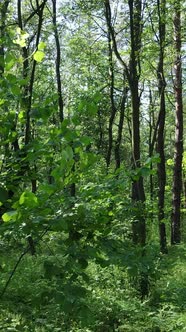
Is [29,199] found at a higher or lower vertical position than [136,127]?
lower

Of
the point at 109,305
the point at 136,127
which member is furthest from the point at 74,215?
the point at 136,127

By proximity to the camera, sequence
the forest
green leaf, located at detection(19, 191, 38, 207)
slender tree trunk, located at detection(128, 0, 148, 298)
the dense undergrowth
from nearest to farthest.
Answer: green leaf, located at detection(19, 191, 38, 207) < the forest < the dense undergrowth < slender tree trunk, located at detection(128, 0, 148, 298)

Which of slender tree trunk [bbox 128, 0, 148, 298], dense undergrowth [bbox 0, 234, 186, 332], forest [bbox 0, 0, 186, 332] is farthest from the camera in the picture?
slender tree trunk [bbox 128, 0, 148, 298]

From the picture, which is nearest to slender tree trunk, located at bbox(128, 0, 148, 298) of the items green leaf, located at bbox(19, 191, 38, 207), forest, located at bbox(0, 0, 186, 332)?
forest, located at bbox(0, 0, 186, 332)

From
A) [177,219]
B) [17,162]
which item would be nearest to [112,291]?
[17,162]

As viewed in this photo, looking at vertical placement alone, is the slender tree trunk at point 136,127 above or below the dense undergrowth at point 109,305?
above

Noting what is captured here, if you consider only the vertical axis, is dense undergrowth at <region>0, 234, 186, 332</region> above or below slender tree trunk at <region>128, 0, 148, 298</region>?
below

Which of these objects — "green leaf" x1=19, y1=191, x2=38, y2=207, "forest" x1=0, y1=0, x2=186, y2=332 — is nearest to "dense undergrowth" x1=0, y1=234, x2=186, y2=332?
"forest" x1=0, y1=0, x2=186, y2=332

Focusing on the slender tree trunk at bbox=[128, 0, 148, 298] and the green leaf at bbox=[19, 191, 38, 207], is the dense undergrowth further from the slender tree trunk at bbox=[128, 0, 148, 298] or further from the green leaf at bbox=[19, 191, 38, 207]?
the green leaf at bbox=[19, 191, 38, 207]

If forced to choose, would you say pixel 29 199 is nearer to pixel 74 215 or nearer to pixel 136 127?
pixel 74 215

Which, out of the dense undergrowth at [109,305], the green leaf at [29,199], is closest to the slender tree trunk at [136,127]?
the dense undergrowth at [109,305]

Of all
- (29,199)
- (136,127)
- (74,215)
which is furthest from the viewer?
(136,127)

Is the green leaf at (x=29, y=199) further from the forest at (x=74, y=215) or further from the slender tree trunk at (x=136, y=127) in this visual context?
the slender tree trunk at (x=136, y=127)

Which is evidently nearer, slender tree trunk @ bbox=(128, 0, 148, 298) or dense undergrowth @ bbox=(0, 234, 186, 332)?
dense undergrowth @ bbox=(0, 234, 186, 332)
